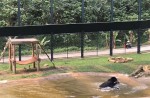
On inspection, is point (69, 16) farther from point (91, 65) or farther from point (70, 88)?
point (70, 88)

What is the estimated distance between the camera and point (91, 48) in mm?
33625

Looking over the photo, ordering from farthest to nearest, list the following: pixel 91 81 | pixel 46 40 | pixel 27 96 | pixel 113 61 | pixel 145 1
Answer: pixel 145 1 → pixel 46 40 → pixel 113 61 → pixel 91 81 → pixel 27 96

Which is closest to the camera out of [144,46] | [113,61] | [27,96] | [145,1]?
[27,96]

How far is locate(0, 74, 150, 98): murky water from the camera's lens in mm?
16953

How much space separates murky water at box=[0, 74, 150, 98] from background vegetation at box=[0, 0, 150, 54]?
10.5 meters

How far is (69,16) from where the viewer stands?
112 ft

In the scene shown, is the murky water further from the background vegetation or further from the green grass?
the background vegetation

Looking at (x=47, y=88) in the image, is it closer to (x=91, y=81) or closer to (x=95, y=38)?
(x=91, y=81)

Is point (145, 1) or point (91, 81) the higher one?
point (145, 1)

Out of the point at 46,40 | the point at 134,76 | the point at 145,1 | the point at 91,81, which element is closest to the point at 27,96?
the point at 91,81

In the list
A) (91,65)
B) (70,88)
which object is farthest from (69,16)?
(70,88)

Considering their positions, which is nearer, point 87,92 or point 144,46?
point 87,92

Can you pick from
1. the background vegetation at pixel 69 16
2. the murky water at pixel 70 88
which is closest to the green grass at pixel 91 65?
the murky water at pixel 70 88

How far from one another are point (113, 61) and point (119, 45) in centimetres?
999
